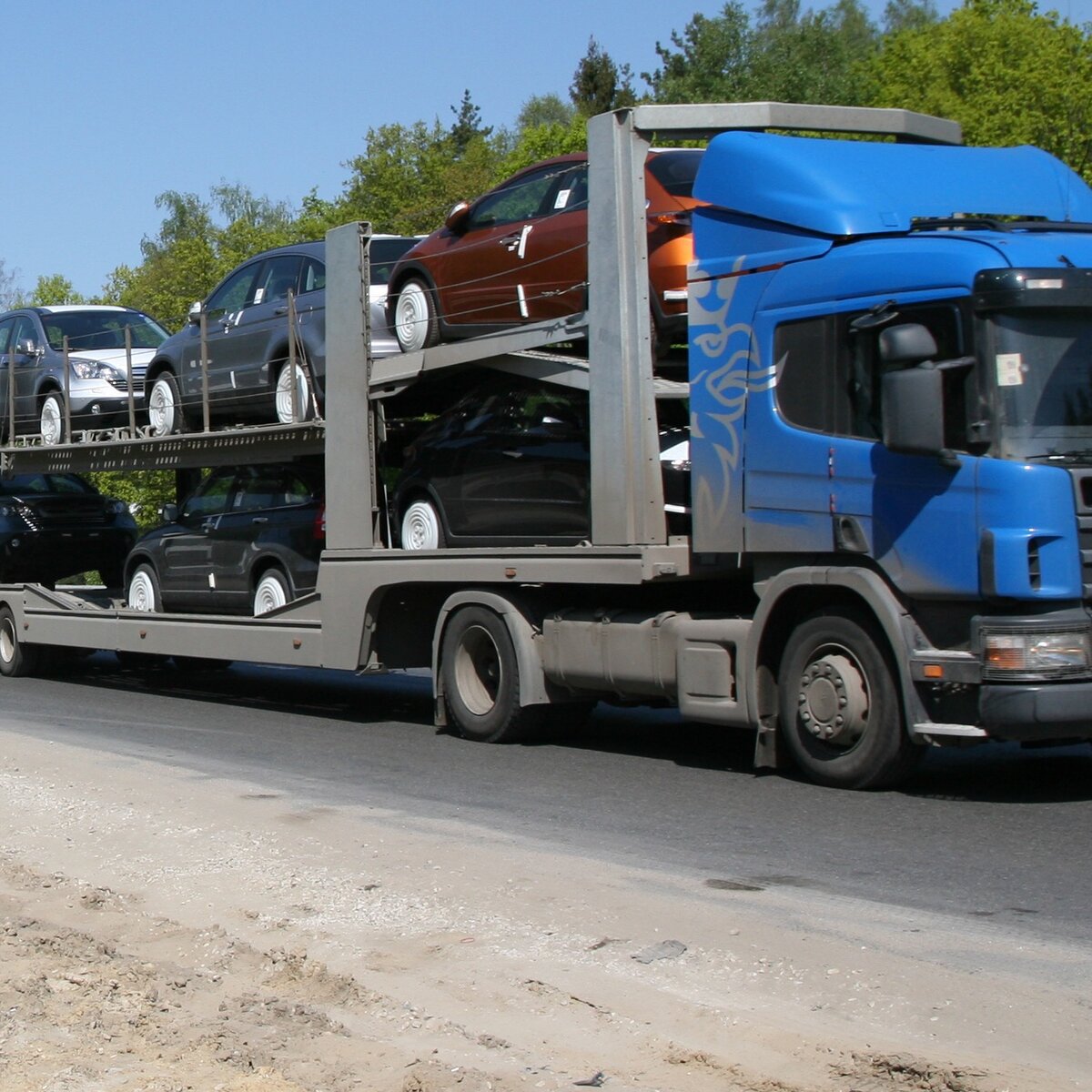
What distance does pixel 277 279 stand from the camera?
44.9ft

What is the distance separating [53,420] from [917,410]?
37.4 feet

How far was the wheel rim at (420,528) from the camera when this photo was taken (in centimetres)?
1185

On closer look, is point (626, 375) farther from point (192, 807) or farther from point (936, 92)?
point (936, 92)

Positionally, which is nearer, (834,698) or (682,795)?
(834,698)

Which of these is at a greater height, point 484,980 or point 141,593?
point 141,593

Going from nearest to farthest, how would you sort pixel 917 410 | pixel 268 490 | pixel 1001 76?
pixel 917 410
pixel 268 490
pixel 1001 76

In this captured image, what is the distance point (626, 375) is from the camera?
992 cm

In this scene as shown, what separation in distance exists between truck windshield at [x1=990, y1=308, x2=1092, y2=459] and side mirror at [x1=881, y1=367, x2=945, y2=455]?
0.99 feet

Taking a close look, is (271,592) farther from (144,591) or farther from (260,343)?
(144,591)

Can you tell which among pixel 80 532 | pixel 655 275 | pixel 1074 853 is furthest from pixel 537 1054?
pixel 80 532

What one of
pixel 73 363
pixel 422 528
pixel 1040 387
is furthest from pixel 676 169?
pixel 73 363

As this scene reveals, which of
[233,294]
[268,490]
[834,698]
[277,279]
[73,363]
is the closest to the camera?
[834,698]

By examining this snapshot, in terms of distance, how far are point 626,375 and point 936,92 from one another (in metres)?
42.0

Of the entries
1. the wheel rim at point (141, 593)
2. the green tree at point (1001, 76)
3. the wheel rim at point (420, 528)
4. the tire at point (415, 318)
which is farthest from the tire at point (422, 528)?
the green tree at point (1001, 76)
